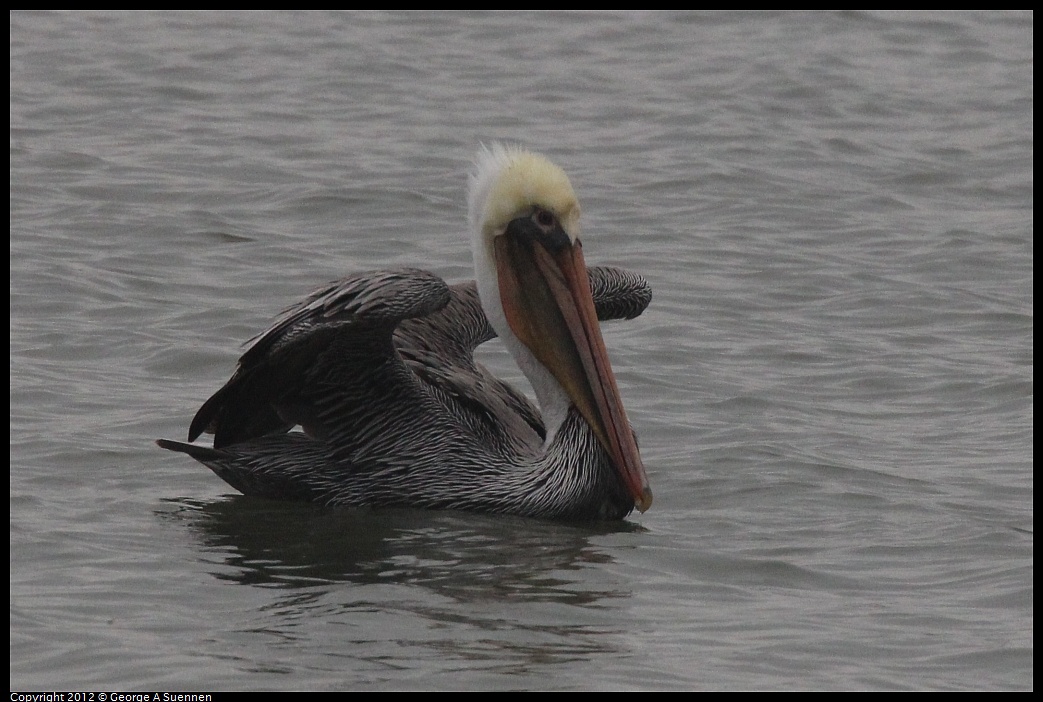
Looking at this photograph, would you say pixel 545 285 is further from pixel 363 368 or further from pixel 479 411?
pixel 363 368

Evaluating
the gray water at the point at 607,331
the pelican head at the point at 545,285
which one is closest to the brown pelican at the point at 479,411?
the pelican head at the point at 545,285


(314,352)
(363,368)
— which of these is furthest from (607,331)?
(314,352)

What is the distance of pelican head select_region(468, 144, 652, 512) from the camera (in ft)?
Answer: 20.2

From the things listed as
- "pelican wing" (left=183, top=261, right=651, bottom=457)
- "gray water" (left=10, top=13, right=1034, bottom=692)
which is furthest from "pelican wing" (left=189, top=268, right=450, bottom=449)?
"gray water" (left=10, top=13, right=1034, bottom=692)

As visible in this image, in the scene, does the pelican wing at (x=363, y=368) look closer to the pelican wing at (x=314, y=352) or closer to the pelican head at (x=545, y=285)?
the pelican wing at (x=314, y=352)

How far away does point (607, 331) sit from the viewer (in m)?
8.44

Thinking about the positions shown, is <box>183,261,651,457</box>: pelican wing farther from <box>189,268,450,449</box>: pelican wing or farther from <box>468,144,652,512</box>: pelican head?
<box>468,144,652,512</box>: pelican head

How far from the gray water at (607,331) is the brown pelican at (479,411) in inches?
4.5

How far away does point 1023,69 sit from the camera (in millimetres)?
14016

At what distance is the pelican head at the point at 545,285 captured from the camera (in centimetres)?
614

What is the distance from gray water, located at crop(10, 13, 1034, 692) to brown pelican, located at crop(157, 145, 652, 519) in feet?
0.38

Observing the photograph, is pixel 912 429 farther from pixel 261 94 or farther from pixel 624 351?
pixel 261 94

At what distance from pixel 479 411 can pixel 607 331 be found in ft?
7.16

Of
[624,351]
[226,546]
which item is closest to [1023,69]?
[624,351]
